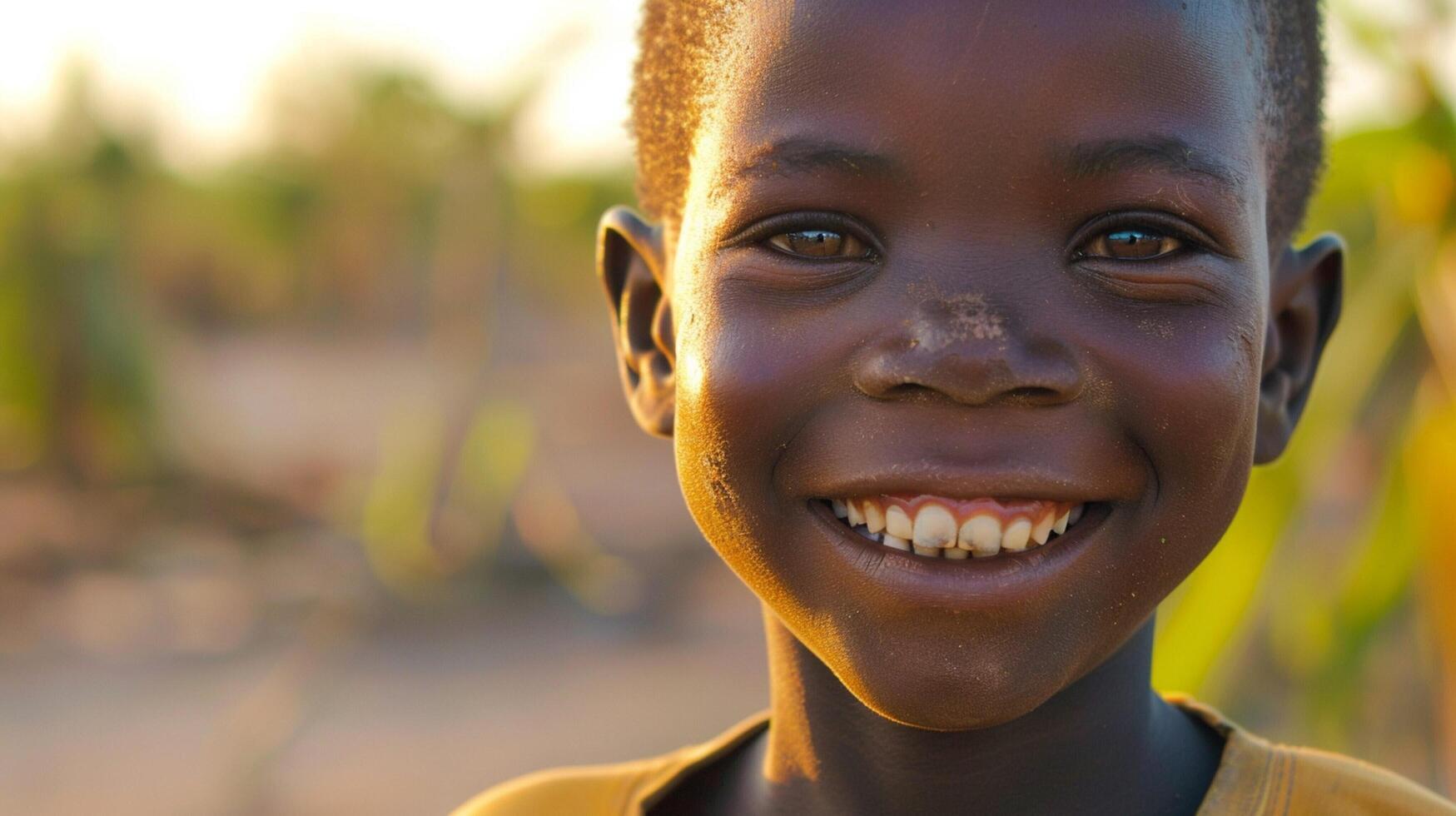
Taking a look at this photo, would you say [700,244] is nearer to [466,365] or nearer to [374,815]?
[374,815]

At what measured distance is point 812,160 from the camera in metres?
1.17

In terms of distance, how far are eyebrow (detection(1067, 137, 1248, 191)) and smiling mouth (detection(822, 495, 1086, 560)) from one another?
27 cm

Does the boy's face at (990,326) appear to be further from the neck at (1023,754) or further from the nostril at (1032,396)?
the neck at (1023,754)

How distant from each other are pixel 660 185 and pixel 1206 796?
824 mm

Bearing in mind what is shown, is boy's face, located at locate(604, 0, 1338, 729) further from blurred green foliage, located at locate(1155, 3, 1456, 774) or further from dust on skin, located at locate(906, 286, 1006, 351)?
blurred green foliage, located at locate(1155, 3, 1456, 774)

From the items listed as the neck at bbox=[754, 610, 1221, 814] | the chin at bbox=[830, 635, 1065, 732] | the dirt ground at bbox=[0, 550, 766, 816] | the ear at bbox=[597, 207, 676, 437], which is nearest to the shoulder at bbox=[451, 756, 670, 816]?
the neck at bbox=[754, 610, 1221, 814]

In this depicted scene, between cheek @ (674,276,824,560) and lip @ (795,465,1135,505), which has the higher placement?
cheek @ (674,276,824,560)

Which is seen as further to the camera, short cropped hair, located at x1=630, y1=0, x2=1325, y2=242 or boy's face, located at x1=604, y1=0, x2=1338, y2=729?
short cropped hair, located at x1=630, y1=0, x2=1325, y2=242

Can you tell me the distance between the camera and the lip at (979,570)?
1.12 m

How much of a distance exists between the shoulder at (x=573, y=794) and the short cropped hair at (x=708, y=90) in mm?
627

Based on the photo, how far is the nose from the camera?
3.54 feet

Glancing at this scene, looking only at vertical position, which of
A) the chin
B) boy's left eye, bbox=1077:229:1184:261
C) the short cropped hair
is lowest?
the chin

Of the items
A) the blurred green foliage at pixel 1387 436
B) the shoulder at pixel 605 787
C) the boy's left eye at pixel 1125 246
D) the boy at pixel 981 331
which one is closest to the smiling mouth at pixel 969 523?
the boy at pixel 981 331

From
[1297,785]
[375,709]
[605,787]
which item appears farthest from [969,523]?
[375,709]
